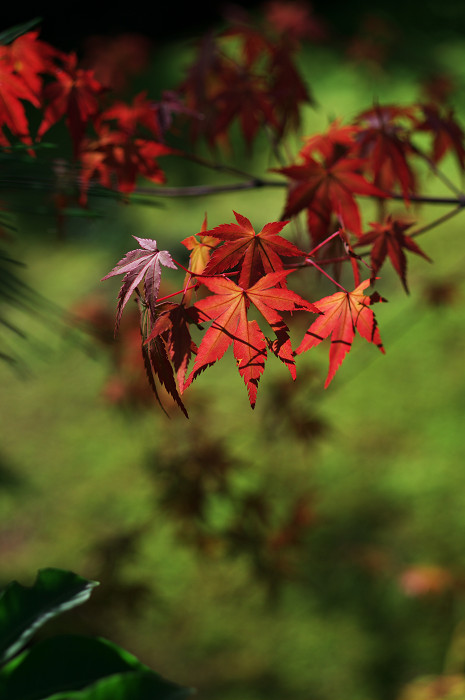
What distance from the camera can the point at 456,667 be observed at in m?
1.64

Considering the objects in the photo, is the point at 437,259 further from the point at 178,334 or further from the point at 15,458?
the point at 178,334

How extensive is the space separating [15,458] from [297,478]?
105 centimetres

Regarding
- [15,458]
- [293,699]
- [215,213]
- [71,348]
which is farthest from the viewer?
[215,213]

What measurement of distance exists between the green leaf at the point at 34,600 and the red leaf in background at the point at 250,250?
348mm

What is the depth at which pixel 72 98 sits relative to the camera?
3.47 feet


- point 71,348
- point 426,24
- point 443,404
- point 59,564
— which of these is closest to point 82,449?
point 59,564

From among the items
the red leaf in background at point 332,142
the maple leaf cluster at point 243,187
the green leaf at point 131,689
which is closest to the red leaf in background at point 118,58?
the maple leaf cluster at point 243,187

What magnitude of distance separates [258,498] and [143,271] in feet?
3.67

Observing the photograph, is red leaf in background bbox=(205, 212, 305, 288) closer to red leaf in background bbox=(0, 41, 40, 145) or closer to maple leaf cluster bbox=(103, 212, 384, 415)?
maple leaf cluster bbox=(103, 212, 384, 415)

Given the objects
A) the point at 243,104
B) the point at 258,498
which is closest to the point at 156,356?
the point at 243,104

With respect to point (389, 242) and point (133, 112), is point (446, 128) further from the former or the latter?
point (133, 112)

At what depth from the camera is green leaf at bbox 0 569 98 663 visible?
25.5 inches

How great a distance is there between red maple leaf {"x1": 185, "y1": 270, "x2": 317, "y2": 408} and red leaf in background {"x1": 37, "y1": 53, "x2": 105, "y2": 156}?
48 centimetres

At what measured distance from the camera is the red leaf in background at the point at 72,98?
3.45 ft
